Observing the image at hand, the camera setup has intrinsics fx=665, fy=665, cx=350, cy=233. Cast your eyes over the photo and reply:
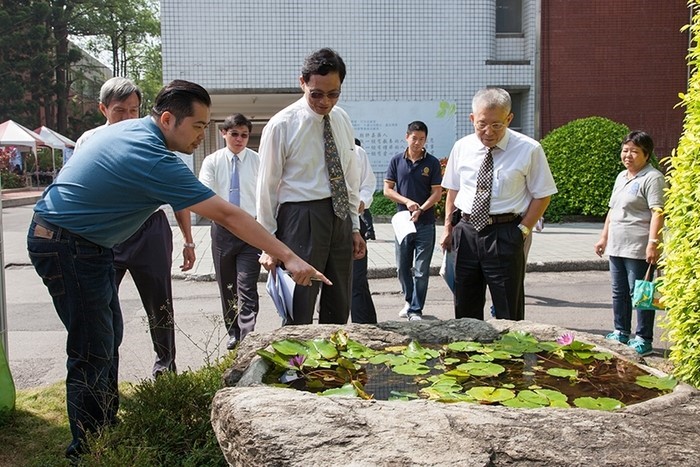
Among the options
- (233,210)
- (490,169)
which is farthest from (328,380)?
(490,169)

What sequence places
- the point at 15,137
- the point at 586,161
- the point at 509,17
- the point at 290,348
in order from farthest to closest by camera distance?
the point at 15,137
the point at 509,17
the point at 586,161
the point at 290,348

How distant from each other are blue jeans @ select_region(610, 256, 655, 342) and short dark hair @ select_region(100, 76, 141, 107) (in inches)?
158

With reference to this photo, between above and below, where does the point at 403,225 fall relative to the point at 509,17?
below

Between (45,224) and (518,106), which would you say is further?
(518,106)

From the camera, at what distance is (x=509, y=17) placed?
1648 centimetres

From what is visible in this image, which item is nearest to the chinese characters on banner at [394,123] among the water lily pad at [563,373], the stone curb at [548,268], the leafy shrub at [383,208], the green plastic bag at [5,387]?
the leafy shrub at [383,208]

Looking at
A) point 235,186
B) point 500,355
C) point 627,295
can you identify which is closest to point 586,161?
point 627,295

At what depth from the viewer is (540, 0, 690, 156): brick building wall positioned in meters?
15.7

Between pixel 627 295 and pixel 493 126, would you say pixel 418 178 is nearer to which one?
pixel 627 295

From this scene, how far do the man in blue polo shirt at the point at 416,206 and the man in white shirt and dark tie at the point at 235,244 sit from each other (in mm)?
1689

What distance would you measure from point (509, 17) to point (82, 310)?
15.4m

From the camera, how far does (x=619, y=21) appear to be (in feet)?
51.6

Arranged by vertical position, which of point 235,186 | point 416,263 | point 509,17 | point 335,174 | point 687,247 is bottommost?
point 416,263

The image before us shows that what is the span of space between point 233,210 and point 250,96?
45.0 feet
